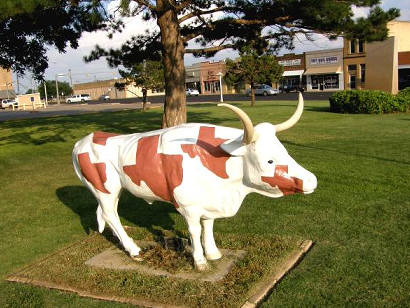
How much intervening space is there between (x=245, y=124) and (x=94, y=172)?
1.88m

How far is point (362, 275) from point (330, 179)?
384 cm

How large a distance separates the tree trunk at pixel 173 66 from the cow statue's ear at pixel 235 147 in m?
7.40

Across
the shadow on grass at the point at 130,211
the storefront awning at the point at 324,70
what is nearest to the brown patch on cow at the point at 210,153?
the shadow on grass at the point at 130,211

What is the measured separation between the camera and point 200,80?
66.9 metres

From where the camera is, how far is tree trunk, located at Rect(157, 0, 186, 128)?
10695mm

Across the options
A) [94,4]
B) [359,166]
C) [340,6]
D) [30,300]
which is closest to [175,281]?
[30,300]

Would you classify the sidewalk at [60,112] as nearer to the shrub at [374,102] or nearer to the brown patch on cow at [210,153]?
the shrub at [374,102]

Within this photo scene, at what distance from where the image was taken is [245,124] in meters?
3.39

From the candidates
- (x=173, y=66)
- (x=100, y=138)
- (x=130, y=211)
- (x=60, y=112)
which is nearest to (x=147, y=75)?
(x=60, y=112)

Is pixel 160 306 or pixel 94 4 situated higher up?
pixel 94 4

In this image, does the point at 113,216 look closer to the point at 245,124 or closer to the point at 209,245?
the point at 209,245

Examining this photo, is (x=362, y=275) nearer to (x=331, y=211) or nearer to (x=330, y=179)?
(x=331, y=211)

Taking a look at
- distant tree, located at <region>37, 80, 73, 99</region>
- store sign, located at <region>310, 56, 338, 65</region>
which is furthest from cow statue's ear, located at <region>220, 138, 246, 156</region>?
A: distant tree, located at <region>37, 80, 73, 99</region>

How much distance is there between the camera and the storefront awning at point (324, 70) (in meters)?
47.4
